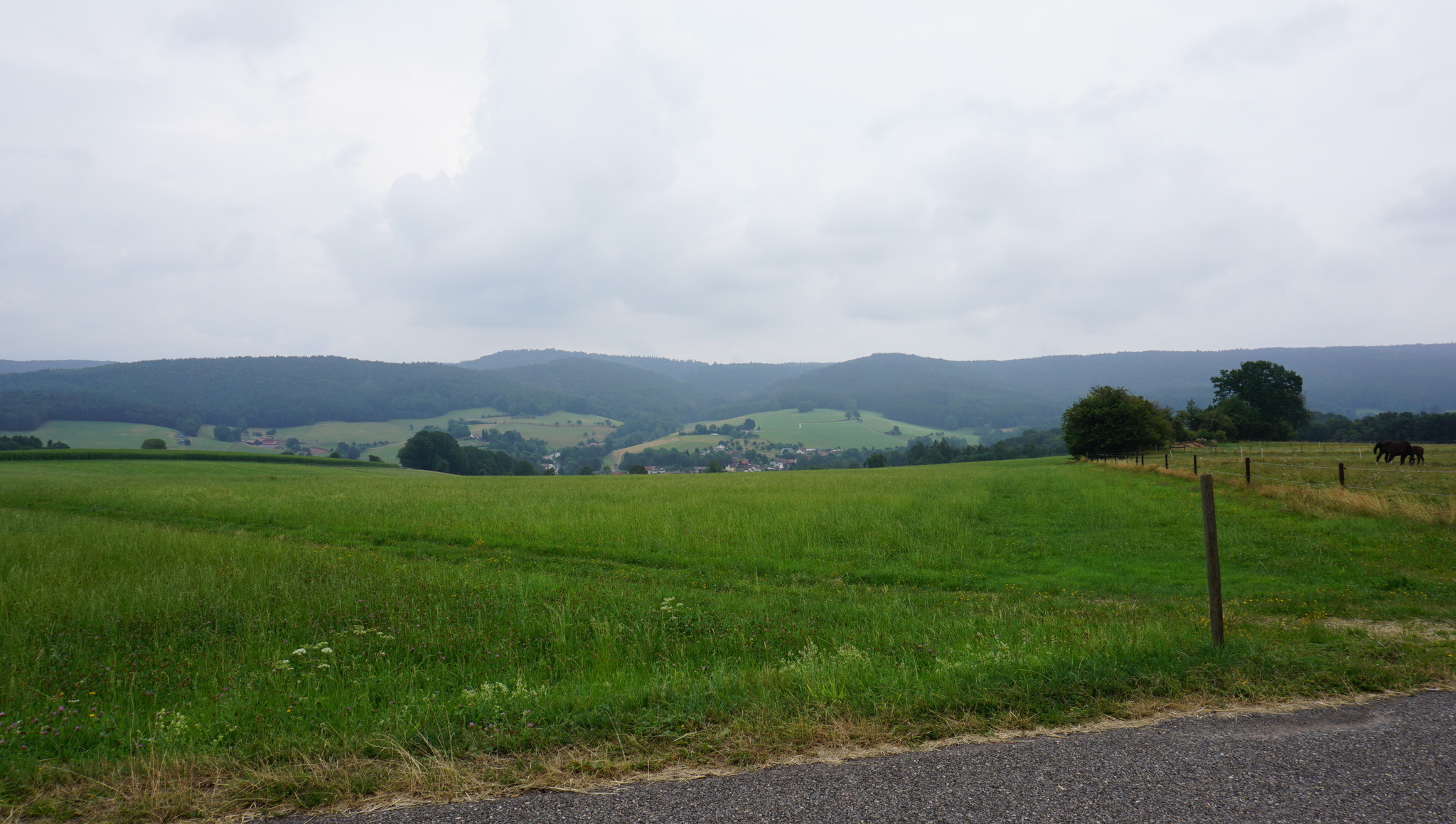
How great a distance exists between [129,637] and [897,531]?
16179mm

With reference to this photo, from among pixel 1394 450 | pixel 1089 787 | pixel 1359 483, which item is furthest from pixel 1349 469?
pixel 1089 787

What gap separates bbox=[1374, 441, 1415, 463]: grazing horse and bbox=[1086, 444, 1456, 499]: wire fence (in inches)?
22.3

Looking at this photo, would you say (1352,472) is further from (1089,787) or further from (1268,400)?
(1268,400)

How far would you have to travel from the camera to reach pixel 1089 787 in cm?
416

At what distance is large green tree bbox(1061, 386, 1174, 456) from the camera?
62.3m

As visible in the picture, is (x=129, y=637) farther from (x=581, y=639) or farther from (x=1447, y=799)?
(x=1447, y=799)

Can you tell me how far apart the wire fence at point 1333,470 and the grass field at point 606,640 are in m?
3.79

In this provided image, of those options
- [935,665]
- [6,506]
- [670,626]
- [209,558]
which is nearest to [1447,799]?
[935,665]

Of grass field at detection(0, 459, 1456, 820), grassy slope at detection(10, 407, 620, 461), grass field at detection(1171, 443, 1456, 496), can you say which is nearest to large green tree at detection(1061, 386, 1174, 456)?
grass field at detection(1171, 443, 1456, 496)

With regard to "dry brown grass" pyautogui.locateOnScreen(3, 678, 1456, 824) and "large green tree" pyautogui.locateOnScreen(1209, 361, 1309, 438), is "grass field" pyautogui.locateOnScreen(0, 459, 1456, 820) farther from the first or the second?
"large green tree" pyautogui.locateOnScreen(1209, 361, 1309, 438)

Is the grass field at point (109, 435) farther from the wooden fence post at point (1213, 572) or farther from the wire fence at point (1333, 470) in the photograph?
the wooden fence post at point (1213, 572)

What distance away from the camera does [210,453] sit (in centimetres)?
6806

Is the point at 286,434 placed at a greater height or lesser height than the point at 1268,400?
lesser

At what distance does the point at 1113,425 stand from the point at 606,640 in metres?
68.3
